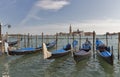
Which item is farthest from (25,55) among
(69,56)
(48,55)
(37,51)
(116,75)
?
(116,75)

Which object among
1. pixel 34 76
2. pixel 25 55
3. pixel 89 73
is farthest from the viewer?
pixel 25 55

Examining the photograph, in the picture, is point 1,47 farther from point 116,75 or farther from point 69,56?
point 116,75

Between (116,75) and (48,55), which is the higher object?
(48,55)

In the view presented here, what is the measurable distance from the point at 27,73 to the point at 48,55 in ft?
6.13

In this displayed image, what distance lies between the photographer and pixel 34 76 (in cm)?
1148

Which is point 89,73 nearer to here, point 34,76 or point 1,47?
point 34,76

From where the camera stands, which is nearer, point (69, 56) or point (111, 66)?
point (111, 66)

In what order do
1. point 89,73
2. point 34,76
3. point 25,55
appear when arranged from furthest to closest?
1. point 25,55
2. point 89,73
3. point 34,76

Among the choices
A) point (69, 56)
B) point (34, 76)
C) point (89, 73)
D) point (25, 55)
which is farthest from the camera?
point (25, 55)

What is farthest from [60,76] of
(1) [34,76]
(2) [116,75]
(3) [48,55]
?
(2) [116,75]

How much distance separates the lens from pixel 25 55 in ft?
66.3

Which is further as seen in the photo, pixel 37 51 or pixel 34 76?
pixel 37 51

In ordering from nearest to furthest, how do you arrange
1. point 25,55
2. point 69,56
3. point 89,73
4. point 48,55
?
point 89,73
point 48,55
point 69,56
point 25,55

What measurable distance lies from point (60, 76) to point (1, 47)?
10.1 metres
